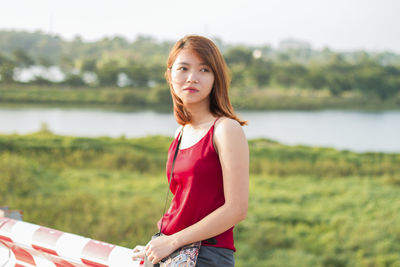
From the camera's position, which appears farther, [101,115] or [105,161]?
[101,115]

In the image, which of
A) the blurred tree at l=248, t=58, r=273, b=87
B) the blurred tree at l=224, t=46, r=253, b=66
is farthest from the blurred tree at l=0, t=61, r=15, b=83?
the blurred tree at l=248, t=58, r=273, b=87

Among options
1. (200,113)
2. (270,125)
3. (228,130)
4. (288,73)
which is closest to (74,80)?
(270,125)

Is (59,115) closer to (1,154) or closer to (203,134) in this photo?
(1,154)

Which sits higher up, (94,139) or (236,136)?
(94,139)

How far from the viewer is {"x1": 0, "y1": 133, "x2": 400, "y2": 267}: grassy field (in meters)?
3.56

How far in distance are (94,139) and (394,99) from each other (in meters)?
3.83

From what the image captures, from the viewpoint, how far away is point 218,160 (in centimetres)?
73

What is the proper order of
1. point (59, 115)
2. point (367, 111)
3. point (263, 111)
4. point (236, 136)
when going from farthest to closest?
point (59, 115) → point (263, 111) → point (367, 111) → point (236, 136)

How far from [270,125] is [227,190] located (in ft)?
14.5

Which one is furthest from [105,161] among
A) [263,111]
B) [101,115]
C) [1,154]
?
[263,111]

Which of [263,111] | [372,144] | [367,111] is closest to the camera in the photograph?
[372,144]

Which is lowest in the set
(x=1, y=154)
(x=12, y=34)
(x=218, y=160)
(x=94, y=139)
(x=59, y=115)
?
(x=218, y=160)

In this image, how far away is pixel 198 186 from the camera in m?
0.75

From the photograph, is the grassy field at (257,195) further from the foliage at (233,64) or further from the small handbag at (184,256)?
the small handbag at (184,256)
